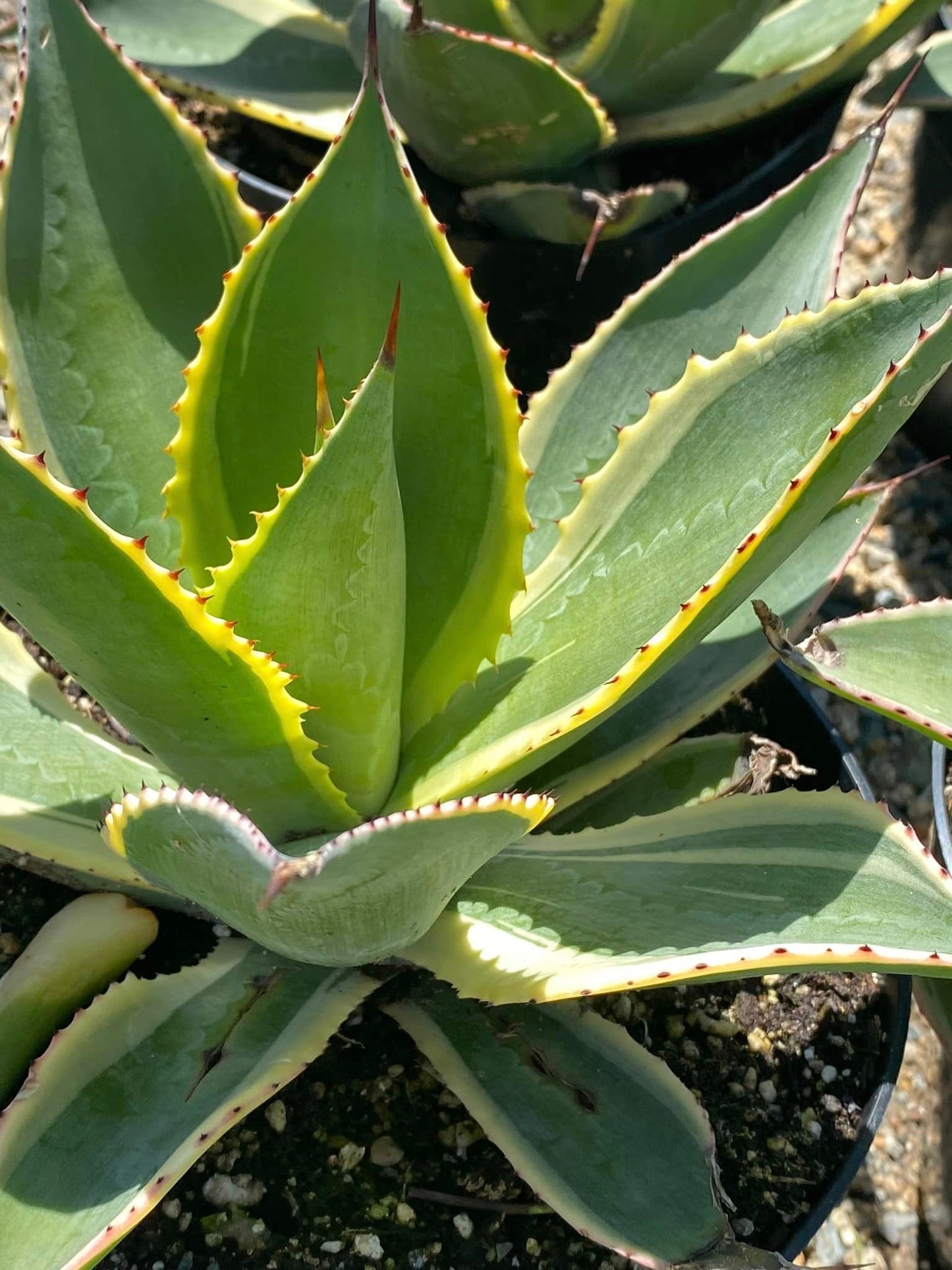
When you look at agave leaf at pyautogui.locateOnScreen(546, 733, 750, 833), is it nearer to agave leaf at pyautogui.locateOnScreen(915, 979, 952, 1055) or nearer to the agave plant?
agave leaf at pyautogui.locateOnScreen(915, 979, 952, 1055)

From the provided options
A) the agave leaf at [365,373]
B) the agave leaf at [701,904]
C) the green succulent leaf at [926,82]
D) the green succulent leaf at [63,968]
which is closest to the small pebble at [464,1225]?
the agave leaf at [701,904]

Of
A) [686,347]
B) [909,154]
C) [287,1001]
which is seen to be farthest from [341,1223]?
[909,154]

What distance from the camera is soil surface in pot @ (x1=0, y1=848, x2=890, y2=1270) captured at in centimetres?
91

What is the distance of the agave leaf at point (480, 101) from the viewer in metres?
1.19

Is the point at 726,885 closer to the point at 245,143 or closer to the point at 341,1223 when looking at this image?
the point at 341,1223

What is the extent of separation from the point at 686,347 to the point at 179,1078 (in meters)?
0.70

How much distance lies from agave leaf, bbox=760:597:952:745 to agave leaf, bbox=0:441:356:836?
1.06 feet

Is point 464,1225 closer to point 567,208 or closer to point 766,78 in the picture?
point 567,208

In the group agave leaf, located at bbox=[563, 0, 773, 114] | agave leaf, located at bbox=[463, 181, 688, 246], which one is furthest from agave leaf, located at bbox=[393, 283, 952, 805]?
agave leaf, located at bbox=[563, 0, 773, 114]

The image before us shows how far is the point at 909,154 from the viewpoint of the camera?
2166 mm

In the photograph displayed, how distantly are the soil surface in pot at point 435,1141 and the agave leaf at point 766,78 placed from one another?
3.27ft

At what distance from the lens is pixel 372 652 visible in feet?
2.52

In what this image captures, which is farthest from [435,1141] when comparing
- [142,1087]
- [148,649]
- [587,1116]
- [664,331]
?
[664,331]

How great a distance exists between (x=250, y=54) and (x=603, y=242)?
1.65 ft
